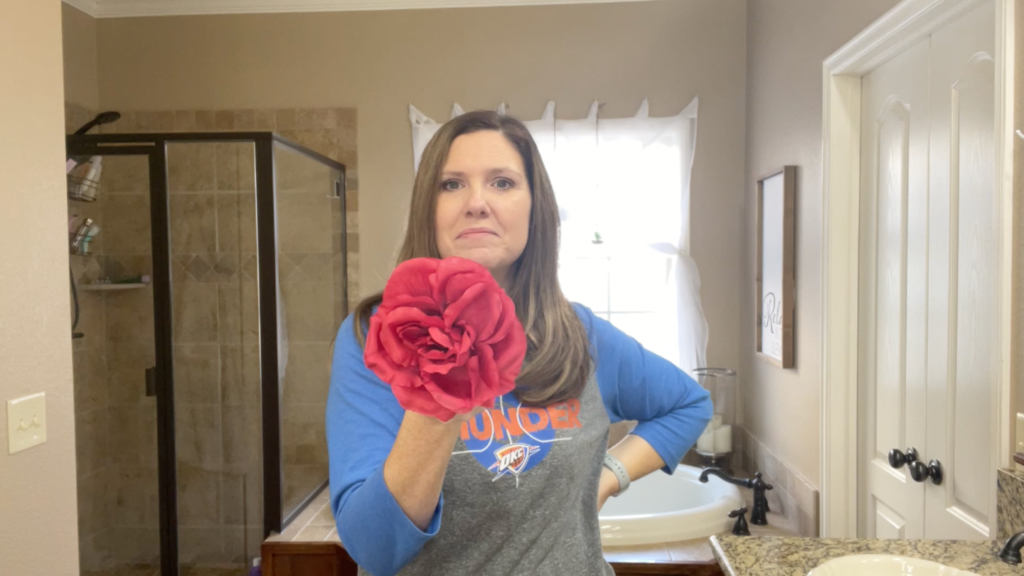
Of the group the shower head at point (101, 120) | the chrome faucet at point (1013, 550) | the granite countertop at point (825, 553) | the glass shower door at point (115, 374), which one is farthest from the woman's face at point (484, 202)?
the shower head at point (101, 120)

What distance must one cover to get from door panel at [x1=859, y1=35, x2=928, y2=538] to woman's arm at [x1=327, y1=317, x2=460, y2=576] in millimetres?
1398

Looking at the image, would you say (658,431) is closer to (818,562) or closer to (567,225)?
(818,562)

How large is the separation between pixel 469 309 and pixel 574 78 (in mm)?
2571

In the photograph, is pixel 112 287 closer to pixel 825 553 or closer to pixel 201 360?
pixel 201 360

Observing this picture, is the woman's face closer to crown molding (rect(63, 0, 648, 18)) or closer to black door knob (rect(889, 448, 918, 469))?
black door knob (rect(889, 448, 918, 469))

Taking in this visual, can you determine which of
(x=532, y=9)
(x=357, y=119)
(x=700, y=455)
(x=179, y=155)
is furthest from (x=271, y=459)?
(x=532, y=9)

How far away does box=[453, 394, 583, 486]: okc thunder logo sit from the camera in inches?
31.6

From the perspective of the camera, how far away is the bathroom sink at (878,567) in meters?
1.10

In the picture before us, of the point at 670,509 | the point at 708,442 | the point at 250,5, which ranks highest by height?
the point at 250,5

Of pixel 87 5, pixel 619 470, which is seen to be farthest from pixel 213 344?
pixel 619 470

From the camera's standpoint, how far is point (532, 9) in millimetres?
2900

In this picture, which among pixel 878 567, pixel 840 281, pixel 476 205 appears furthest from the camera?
pixel 840 281

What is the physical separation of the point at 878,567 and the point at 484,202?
868 mm

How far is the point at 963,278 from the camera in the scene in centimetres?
143
